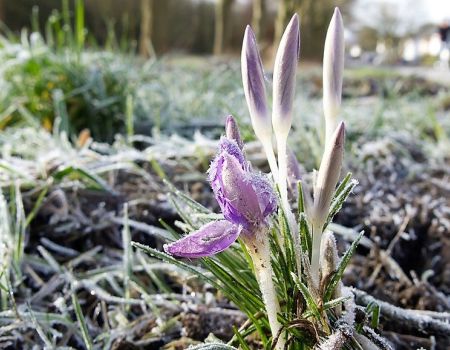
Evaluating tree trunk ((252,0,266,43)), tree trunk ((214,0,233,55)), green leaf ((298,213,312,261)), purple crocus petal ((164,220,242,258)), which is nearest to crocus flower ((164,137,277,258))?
purple crocus petal ((164,220,242,258))

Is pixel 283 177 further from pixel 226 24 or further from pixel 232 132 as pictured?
pixel 226 24

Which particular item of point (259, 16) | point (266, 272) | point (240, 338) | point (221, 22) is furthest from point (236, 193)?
point (221, 22)

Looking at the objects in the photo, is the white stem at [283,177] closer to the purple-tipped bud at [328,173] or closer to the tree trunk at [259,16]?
the purple-tipped bud at [328,173]

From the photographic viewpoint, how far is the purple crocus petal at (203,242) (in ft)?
2.10

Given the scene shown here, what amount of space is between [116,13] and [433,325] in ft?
77.1

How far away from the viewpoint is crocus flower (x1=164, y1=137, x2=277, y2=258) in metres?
0.64

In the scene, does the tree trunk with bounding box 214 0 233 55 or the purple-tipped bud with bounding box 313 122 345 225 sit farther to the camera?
the tree trunk with bounding box 214 0 233 55

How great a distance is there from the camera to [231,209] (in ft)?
2.16

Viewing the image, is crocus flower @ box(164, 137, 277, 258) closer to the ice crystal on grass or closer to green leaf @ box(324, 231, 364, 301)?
the ice crystal on grass

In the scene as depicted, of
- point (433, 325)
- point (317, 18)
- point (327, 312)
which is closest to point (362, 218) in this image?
point (433, 325)

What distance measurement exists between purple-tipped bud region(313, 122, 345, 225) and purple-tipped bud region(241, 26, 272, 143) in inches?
3.8

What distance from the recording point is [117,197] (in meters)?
1.67

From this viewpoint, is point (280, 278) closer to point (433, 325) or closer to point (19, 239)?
point (433, 325)

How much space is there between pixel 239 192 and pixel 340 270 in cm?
20
